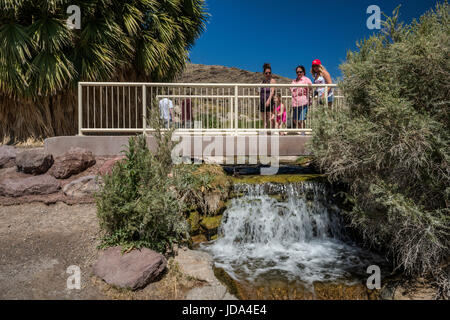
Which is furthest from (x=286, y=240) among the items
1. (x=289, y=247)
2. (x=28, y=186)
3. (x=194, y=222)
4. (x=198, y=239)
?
(x=28, y=186)

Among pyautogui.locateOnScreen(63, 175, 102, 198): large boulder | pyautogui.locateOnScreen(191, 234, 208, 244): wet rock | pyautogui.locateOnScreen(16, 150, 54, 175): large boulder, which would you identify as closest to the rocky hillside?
pyautogui.locateOnScreen(16, 150, 54, 175): large boulder

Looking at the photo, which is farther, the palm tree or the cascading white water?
the palm tree

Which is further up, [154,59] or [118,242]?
[154,59]

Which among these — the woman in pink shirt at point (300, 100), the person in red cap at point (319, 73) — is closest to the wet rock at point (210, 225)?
the woman in pink shirt at point (300, 100)

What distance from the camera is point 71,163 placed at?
22.7 feet

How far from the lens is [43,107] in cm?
1003

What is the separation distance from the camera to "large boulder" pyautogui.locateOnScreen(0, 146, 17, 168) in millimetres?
7391

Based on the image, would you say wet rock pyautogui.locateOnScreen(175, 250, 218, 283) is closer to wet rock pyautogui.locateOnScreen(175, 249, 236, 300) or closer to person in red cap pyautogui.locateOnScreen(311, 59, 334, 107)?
wet rock pyautogui.locateOnScreen(175, 249, 236, 300)

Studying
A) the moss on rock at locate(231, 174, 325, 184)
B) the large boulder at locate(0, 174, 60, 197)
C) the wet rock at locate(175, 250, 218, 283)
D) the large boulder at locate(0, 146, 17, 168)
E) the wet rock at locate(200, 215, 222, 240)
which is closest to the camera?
the wet rock at locate(175, 250, 218, 283)

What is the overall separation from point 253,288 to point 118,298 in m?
1.69

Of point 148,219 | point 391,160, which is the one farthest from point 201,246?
point 391,160

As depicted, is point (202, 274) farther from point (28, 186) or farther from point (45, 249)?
point (28, 186)

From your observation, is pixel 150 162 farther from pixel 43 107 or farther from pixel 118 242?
pixel 43 107

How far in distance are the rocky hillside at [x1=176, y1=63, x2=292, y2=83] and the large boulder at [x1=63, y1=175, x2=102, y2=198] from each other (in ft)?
78.9
